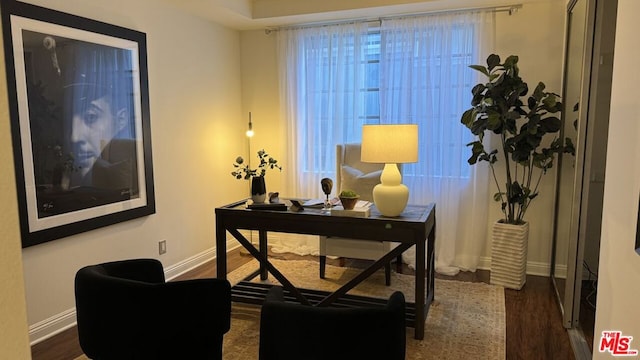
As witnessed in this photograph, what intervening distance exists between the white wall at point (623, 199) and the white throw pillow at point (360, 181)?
2.23m

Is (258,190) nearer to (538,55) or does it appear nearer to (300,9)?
(300,9)

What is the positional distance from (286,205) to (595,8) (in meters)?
2.26

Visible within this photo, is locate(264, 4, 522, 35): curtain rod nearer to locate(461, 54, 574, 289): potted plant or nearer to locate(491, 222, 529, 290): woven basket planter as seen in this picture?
locate(461, 54, 574, 289): potted plant

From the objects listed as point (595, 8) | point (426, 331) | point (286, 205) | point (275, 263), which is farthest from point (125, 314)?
point (595, 8)

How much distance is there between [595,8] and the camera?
266 centimetres

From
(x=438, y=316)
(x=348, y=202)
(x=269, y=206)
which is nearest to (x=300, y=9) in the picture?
(x=269, y=206)

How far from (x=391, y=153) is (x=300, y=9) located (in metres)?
2.20

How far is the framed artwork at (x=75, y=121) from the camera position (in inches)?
105

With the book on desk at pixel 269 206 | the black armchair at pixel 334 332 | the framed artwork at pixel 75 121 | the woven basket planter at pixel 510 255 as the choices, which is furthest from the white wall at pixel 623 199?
the framed artwork at pixel 75 121

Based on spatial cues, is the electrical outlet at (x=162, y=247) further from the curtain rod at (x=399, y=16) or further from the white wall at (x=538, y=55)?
the white wall at (x=538, y=55)

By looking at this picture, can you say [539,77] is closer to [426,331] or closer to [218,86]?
[426,331]

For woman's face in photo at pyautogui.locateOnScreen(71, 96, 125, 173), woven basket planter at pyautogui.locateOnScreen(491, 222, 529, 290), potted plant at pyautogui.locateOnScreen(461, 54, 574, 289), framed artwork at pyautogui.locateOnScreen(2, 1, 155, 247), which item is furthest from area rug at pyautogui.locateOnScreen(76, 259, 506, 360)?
woman's face in photo at pyautogui.locateOnScreen(71, 96, 125, 173)

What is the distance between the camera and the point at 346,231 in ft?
9.50

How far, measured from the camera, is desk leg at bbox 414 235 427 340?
2.77 meters
